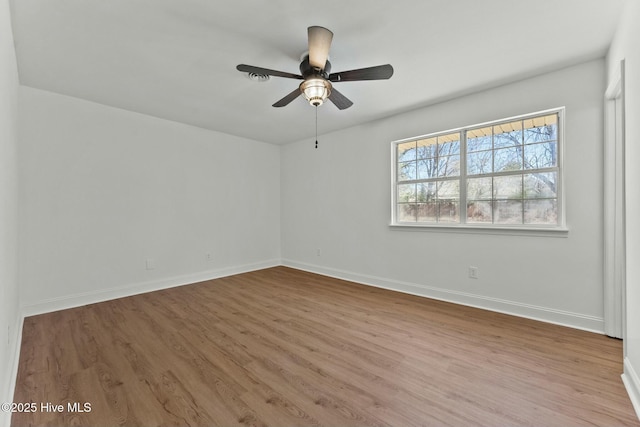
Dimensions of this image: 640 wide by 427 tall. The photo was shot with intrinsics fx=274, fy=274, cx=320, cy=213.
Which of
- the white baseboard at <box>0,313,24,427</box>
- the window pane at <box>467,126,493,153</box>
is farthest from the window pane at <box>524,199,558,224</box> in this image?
the white baseboard at <box>0,313,24,427</box>

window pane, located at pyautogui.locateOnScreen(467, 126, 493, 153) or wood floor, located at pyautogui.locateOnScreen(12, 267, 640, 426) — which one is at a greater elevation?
window pane, located at pyautogui.locateOnScreen(467, 126, 493, 153)

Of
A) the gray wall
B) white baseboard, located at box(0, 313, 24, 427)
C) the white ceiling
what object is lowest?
white baseboard, located at box(0, 313, 24, 427)

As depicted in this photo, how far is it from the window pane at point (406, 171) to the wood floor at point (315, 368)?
5.89 ft

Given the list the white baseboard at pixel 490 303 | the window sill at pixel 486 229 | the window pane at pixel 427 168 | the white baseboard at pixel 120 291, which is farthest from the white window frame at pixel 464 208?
the white baseboard at pixel 120 291

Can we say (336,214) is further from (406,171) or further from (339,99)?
(339,99)

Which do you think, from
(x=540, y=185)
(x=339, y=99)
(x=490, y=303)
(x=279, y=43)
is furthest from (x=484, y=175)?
(x=279, y=43)

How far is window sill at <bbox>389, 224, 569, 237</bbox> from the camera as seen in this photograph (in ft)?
8.96

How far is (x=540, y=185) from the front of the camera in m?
2.89

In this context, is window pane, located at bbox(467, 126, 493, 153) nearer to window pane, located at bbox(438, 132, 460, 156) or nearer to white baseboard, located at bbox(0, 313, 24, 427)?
window pane, located at bbox(438, 132, 460, 156)

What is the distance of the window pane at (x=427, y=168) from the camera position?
12.2 feet

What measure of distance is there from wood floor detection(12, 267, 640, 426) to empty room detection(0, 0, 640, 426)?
20 millimetres

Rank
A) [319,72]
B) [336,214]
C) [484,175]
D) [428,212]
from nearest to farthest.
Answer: [319,72] < [484,175] < [428,212] < [336,214]

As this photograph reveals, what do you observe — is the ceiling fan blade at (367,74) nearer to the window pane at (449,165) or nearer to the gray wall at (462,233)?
the gray wall at (462,233)

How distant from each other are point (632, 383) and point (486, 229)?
5.58 ft
